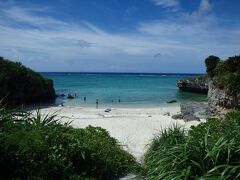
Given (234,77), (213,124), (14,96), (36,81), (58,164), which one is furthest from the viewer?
(36,81)

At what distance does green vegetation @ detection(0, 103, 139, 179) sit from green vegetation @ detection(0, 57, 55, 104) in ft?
106

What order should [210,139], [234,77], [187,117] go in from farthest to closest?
[187,117] → [234,77] → [210,139]

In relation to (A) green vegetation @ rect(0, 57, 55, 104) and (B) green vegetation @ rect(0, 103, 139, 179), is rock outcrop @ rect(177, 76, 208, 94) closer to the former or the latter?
(A) green vegetation @ rect(0, 57, 55, 104)

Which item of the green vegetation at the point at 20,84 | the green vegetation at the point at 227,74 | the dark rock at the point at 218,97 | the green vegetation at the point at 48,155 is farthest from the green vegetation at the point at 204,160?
the green vegetation at the point at 20,84

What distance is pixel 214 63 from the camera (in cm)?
2911

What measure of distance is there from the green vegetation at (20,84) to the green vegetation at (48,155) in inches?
1277

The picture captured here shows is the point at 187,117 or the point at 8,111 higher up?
the point at 8,111

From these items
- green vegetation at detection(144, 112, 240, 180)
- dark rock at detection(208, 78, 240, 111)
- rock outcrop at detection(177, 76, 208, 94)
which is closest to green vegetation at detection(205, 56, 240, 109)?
dark rock at detection(208, 78, 240, 111)

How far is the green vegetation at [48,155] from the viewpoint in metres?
7.92

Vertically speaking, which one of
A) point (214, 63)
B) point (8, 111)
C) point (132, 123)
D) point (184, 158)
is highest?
point (214, 63)

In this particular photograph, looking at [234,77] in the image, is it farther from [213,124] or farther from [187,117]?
[213,124]

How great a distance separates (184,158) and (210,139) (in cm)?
99

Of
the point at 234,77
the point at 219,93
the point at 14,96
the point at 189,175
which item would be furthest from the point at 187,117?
the point at 14,96

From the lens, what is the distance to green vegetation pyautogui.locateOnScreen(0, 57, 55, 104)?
138 ft
